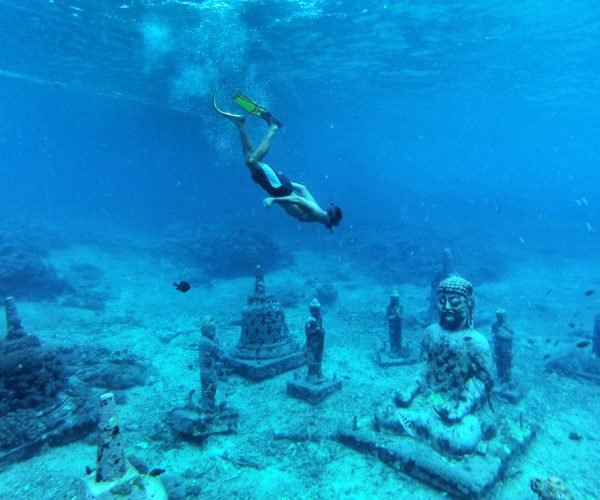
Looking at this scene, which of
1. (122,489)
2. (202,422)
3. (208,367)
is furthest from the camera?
(208,367)

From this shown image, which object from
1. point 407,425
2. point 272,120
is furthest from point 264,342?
point 272,120

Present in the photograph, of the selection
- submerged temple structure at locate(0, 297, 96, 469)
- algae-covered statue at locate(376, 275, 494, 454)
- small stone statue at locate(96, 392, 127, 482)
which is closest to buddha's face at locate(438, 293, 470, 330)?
algae-covered statue at locate(376, 275, 494, 454)

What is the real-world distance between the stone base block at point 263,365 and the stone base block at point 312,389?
36.8 inches

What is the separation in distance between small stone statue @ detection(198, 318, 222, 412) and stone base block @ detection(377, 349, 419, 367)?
5072mm

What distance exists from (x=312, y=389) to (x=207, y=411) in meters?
2.27

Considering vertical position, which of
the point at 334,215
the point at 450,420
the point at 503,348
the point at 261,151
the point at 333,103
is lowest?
the point at 450,420

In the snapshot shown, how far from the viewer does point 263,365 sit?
9375 mm

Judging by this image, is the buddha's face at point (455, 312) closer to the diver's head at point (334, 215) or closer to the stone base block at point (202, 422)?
the diver's head at point (334, 215)

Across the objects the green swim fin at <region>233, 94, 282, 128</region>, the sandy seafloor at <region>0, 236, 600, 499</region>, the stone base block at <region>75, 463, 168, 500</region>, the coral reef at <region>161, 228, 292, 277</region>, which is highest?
the green swim fin at <region>233, 94, 282, 128</region>

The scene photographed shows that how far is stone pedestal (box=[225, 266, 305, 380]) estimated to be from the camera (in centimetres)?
963

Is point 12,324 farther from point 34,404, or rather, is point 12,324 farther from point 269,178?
point 269,178

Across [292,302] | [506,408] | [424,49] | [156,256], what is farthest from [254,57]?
[506,408]

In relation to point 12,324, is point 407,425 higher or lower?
lower

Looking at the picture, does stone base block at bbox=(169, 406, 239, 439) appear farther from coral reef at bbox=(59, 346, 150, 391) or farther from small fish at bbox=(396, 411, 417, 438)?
small fish at bbox=(396, 411, 417, 438)
